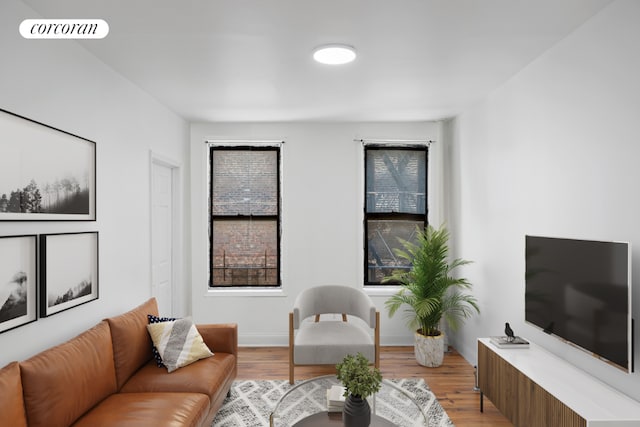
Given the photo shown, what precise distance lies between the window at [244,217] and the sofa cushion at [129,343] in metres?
1.88

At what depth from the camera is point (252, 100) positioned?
385 cm

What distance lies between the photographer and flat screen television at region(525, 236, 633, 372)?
2.01m

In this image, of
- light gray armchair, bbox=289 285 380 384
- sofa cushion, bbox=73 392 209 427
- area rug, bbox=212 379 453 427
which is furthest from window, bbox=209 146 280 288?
sofa cushion, bbox=73 392 209 427

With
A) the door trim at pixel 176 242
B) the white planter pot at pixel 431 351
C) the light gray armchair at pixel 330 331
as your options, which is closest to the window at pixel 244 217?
the door trim at pixel 176 242

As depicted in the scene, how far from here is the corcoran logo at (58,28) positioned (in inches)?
80.0

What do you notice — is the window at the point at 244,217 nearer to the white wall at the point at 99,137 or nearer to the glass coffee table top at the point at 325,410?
the white wall at the point at 99,137

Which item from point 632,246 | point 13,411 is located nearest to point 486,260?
point 632,246

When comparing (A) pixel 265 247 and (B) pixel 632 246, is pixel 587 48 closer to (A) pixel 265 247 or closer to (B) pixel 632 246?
(B) pixel 632 246

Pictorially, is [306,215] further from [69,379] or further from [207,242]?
[69,379]

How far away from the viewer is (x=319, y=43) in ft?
8.47

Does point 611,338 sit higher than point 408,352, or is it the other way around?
point 611,338

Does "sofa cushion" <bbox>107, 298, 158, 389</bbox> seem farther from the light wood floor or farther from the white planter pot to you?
the white planter pot

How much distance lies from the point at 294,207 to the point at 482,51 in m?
2.69

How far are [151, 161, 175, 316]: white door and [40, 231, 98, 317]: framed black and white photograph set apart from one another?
1088 mm
